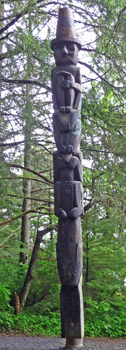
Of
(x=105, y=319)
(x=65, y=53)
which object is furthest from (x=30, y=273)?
(x=65, y=53)

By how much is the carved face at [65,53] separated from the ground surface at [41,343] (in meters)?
4.74

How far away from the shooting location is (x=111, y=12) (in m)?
7.50

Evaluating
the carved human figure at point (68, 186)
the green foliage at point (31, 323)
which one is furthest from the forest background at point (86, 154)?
the carved human figure at point (68, 186)

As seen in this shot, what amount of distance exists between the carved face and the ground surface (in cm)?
474

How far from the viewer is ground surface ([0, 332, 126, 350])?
6.97 meters

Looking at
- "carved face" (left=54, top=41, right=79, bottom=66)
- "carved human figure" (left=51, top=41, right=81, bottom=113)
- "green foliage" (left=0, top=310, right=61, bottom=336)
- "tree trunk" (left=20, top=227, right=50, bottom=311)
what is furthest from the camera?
"tree trunk" (left=20, top=227, right=50, bottom=311)

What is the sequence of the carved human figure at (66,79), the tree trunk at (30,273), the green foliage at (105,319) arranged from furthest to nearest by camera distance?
1. the tree trunk at (30,273)
2. the green foliage at (105,319)
3. the carved human figure at (66,79)

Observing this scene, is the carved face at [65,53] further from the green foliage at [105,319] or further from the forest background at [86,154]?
the green foliage at [105,319]

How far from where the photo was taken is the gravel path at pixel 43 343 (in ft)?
22.9

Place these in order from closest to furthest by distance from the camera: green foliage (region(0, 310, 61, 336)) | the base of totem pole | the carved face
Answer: the base of totem pole
the carved face
green foliage (region(0, 310, 61, 336))

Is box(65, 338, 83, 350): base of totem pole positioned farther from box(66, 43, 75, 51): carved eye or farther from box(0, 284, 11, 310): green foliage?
box(66, 43, 75, 51): carved eye

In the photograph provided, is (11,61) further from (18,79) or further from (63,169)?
(63,169)

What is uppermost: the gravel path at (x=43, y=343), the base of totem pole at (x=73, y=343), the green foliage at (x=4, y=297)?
the green foliage at (x=4, y=297)

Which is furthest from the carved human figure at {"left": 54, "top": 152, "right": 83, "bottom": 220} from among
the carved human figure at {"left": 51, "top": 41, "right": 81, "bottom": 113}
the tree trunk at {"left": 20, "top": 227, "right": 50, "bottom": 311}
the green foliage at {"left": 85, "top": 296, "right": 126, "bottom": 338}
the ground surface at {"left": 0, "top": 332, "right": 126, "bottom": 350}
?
the green foliage at {"left": 85, "top": 296, "right": 126, "bottom": 338}
